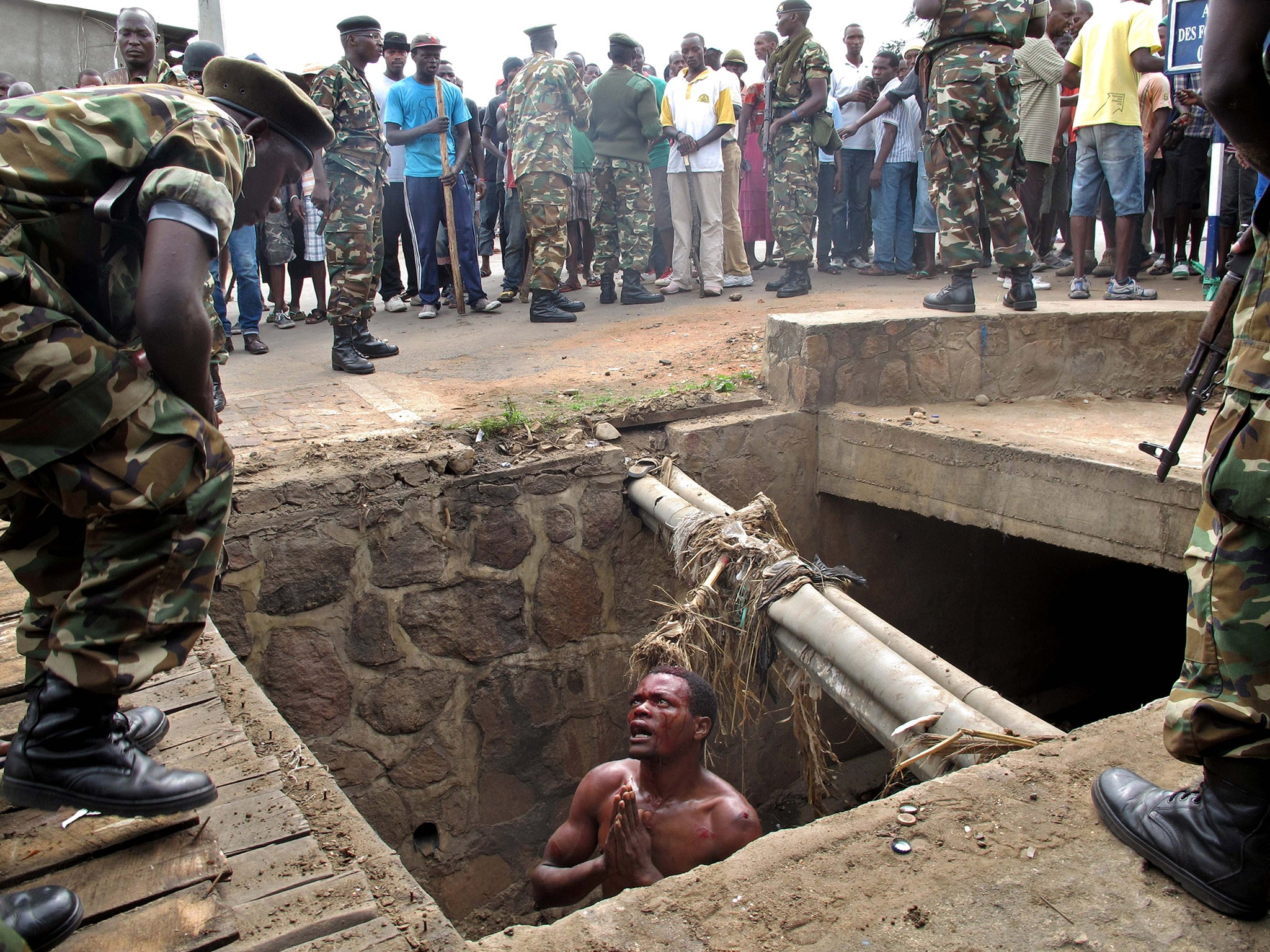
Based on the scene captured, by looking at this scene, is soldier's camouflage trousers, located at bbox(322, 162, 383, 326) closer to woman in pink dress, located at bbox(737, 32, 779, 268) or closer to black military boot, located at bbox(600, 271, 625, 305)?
black military boot, located at bbox(600, 271, 625, 305)

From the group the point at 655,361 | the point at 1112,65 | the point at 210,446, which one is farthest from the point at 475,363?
the point at 1112,65

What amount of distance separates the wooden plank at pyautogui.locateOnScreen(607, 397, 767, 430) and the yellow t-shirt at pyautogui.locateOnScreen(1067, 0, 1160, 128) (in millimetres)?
3878

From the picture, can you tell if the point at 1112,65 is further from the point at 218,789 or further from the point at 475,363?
the point at 218,789

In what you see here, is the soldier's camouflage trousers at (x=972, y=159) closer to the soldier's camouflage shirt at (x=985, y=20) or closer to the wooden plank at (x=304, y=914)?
the soldier's camouflage shirt at (x=985, y=20)

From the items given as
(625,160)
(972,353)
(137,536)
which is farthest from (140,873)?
(625,160)

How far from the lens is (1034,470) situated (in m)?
3.85

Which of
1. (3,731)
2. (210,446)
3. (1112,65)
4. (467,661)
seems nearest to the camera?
(210,446)

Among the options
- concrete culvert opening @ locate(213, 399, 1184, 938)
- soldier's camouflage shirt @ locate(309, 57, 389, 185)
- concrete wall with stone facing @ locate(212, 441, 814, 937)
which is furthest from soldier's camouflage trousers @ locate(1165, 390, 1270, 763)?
soldier's camouflage shirt @ locate(309, 57, 389, 185)

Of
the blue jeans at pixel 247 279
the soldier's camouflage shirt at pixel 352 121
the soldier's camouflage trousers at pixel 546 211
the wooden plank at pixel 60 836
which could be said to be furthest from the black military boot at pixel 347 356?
the wooden plank at pixel 60 836

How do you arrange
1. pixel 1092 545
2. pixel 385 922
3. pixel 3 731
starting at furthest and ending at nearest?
pixel 1092 545
pixel 3 731
pixel 385 922

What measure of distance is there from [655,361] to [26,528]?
3932 mm

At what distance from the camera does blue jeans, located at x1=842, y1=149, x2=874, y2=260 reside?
877 centimetres

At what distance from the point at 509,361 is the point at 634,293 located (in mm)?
2366

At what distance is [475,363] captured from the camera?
5.76 metres
